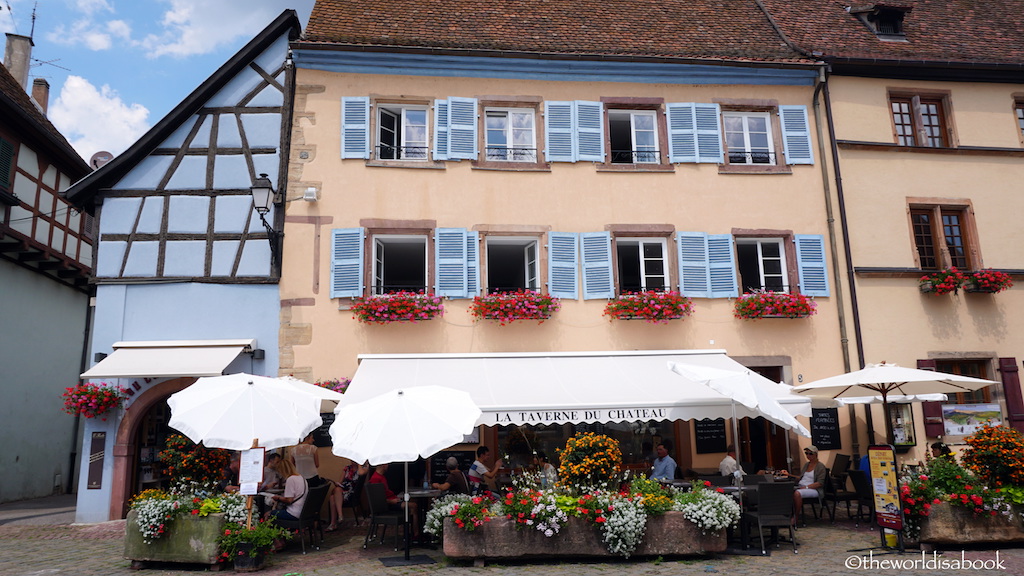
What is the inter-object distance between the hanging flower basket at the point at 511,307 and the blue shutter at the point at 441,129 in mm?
2610

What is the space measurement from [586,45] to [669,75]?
160 centimetres

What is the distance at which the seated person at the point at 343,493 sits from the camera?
10.6 meters

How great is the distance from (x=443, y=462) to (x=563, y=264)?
12.4 feet

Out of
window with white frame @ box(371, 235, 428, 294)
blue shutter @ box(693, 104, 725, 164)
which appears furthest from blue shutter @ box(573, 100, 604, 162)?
window with white frame @ box(371, 235, 428, 294)

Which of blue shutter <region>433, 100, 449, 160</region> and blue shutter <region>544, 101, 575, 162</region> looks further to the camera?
blue shutter <region>544, 101, 575, 162</region>

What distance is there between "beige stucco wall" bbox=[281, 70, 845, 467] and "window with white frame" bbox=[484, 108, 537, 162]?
323mm

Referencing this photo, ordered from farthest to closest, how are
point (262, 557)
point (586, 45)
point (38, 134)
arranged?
1. point (38, 134)
2. point (586, 45)
3. point (262, 557)

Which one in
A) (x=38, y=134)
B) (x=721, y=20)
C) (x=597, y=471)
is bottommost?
(x=597, y=471)

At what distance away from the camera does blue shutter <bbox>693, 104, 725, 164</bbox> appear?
13.1m

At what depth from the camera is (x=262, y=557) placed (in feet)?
25.9

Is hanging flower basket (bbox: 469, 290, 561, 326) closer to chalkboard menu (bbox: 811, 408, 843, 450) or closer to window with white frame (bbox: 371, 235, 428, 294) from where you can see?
window with white frame (bbox: 371, 235, 428, 294)

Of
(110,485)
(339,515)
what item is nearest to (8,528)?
(110,485)

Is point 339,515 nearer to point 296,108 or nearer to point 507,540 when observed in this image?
point 507,540

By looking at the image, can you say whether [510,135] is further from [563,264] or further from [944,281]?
[944,281]
